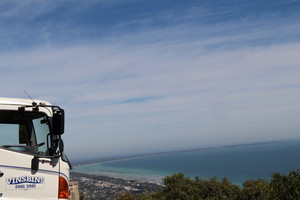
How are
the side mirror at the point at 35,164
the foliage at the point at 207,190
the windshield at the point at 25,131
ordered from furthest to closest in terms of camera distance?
the foliage at the point at 207,190
the windshield at the point at 25,131
the side mirror at the point at 35,164

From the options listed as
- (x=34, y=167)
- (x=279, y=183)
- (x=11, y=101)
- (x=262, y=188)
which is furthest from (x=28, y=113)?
(x=262, y=188)

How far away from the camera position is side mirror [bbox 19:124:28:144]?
6.59 meters

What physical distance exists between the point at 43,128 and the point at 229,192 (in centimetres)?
3071

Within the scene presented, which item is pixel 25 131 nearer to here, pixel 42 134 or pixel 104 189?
pixel 42 134

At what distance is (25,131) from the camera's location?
22.3ft

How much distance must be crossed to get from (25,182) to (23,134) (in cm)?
108

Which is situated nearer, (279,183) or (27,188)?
(27,188)

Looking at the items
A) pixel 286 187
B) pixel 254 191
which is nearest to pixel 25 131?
pixel 286 187

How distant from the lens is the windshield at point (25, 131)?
6.37 metres

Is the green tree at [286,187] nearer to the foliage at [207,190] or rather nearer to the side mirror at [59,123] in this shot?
the foliage at [207,190]

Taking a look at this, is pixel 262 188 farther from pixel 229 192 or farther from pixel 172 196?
pixel 172 196

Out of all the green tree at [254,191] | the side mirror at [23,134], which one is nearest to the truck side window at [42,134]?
the side mirror at [23,134]

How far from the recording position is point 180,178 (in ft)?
122

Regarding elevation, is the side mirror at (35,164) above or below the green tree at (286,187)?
above
